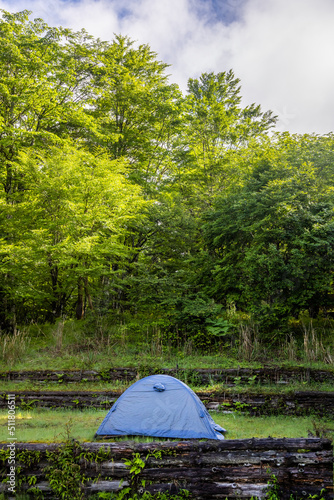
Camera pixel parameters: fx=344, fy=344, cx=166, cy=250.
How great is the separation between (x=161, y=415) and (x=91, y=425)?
1669mm

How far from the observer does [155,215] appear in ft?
46.0

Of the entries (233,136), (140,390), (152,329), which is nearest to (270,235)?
(152,329)

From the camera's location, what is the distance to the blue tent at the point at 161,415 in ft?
21.0

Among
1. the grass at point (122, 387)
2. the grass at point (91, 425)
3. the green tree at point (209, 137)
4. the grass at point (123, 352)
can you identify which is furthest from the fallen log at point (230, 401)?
the green tree at point (209, 137)

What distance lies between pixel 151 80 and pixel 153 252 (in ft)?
31.4

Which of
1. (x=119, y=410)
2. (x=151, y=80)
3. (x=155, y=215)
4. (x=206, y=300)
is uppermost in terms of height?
A: (x=151, y=80)

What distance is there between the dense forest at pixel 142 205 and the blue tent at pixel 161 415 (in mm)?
5151

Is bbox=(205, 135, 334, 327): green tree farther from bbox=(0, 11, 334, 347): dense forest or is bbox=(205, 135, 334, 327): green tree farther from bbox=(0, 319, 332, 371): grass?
bbox=(0, 319, 332, 371): grass

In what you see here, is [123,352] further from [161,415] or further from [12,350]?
[161,415]

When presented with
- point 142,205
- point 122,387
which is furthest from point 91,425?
point 142,205

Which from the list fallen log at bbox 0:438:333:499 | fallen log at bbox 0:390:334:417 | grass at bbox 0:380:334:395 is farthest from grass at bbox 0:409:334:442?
fallen log at bbox 0:438:333:499

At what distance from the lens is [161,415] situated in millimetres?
6594

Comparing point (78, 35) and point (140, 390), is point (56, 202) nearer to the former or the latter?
point (140, 390)

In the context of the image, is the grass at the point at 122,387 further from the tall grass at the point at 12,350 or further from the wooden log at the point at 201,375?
the tall grass at the point at 12,350
